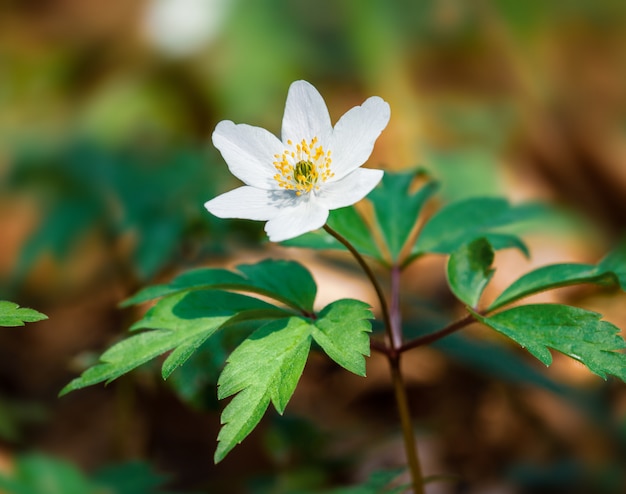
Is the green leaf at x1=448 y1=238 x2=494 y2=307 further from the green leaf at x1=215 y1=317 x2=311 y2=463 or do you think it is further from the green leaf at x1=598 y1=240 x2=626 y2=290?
the green leaf at x1=215 y1=317 x2=311 y2=463

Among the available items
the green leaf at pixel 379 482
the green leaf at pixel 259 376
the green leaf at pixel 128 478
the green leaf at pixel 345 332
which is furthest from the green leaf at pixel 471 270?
the green leaf at pixel 128 478

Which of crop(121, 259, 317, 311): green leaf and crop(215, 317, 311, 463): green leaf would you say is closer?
crop(215, 317, 311, 463): green leaf

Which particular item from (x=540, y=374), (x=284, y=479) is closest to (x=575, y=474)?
(x=540, y=374)

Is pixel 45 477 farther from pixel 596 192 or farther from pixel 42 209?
pixel 596 192

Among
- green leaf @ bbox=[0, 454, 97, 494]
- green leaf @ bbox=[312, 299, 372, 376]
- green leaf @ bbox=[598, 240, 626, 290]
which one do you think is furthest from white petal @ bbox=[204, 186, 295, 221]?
green leaf @ bbox=[0, 454, 97, 494]

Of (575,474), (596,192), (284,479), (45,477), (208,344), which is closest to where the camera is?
(208,344)
